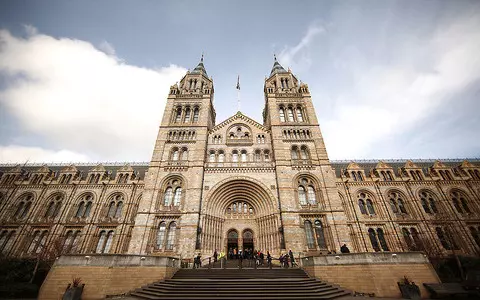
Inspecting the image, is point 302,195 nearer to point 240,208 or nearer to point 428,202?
point 240,208

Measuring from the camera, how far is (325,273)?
41.6 ft

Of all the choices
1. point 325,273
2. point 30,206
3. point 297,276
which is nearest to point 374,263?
point 325,273

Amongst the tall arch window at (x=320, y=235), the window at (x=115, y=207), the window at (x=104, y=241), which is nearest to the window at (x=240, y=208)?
the tall arch window at (x=320, y=235)

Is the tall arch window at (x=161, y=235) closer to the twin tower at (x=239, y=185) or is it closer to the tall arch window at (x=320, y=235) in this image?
the twin tower at (x=239, y=185)

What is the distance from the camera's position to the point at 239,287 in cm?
1083

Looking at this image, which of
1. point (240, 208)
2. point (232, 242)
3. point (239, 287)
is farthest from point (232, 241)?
point (239, 287)

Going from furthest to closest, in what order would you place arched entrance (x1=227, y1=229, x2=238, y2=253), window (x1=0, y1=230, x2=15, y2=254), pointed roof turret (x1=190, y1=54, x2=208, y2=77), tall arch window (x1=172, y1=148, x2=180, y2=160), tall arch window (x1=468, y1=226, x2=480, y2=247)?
pointed roof turret (x1=190, y1=54, x2=208, y2=77) < tall arch window (x1=172, y1=148, x2=180, y2=160) < tall arch window (x1=468, y1=226, x2=480, y2=247) < window (x1=0, y1=230, x2=15, y2=254) < arched entrance (x1=227, y1=229, x2=238, y2=253)

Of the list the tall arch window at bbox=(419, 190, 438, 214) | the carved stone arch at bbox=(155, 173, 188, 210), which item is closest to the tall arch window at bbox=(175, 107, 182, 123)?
the carved stone arch at bbox=(155, 173, 188, 210)

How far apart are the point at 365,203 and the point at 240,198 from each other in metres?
17.3

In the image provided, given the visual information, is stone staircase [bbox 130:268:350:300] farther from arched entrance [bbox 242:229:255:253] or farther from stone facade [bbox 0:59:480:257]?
arched entrance [bbox 242:229:255:253]

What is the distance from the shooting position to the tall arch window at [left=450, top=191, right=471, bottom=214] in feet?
81.9

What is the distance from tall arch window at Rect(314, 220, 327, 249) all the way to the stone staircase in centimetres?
632

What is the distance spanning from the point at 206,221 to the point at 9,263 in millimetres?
16372

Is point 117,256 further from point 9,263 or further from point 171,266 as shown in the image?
point 9,263
